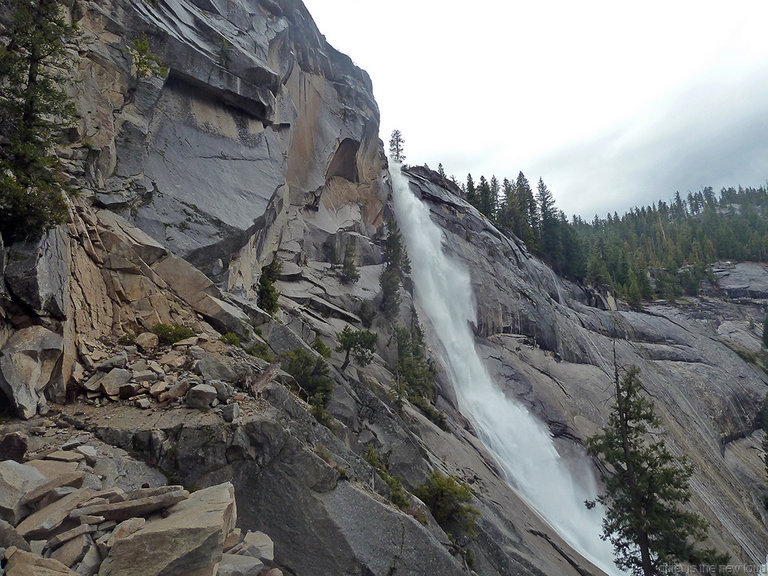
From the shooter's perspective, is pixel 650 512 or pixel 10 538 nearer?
pixel 10 538

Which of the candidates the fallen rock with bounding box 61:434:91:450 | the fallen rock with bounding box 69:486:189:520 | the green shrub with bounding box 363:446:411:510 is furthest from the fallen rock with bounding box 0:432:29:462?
the green shrub with bounding box 363:446:411:510

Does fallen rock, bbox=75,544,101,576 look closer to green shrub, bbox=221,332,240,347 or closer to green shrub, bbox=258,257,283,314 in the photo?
green shrub, bbox=221,332,240,347

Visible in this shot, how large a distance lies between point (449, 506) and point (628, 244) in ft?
367

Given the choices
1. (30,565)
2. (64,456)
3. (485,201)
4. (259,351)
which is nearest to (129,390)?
(64,456)

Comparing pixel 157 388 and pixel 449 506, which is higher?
pixel 157 388

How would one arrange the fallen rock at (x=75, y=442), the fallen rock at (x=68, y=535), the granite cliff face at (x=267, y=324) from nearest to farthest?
the fallen rock at (x=68, y=535) < the fallen rock at (x=75, y=442) < the granite cliff face at (x=267, y=324)

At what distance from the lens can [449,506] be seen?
1599 centimetres

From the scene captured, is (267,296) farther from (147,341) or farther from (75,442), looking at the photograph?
(75,442)

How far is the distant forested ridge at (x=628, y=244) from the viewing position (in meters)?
64.2

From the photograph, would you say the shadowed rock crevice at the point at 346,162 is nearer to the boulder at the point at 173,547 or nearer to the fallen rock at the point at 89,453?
the fallen rock at the point at 89,453

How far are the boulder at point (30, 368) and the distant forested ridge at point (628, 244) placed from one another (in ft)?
187

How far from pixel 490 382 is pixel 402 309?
9643 millimetres

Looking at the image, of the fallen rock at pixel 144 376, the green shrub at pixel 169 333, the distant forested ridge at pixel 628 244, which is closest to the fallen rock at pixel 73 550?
the fallen rock at pixel 144 376

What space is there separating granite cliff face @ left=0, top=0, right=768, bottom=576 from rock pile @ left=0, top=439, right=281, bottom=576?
Result: 8.06ft
